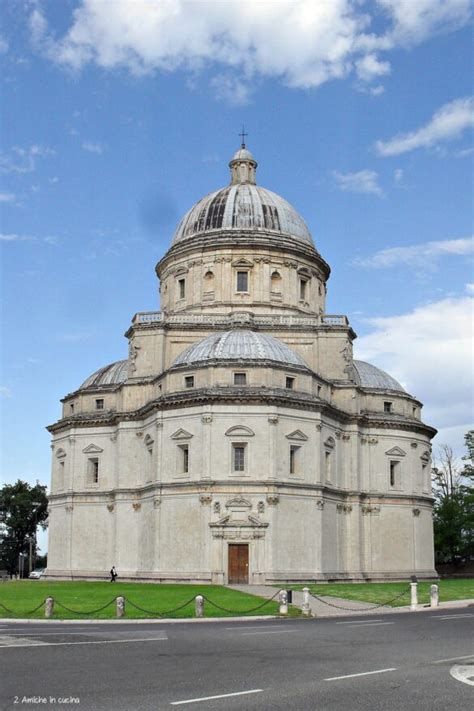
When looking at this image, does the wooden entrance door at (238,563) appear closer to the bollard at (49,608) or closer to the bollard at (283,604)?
the bollard at (283,604)

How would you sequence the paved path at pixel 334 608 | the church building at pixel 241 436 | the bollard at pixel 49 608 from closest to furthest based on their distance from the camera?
the bollard at pixel 49 608 → the paved path at pixel 334 608 → the church building at pixel 241 436

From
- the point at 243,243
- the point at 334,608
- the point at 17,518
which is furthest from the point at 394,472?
the point at 17,518

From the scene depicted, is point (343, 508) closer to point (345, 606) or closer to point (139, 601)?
point (345, 606)

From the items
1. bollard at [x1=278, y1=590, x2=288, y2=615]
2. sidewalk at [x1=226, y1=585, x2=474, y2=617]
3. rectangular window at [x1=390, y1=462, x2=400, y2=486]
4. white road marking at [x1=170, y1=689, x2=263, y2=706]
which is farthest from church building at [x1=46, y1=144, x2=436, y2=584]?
white road marking at [x1=170, y1=689, x2=263, y2=706]

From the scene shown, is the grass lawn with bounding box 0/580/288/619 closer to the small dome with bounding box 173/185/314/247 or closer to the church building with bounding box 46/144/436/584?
the church building with bounding box 46/144/436/584

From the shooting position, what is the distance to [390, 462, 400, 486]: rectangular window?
70.4 m

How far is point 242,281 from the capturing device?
71.5 metres

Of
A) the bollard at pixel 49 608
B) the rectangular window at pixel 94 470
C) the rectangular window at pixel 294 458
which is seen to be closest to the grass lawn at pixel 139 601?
the bollard at pixel 49 608

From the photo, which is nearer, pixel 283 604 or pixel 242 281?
pixel 283 604

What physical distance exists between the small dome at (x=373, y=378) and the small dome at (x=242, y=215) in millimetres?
11689

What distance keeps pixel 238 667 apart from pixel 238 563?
38886 mm

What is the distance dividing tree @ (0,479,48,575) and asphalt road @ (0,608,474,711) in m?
79.2

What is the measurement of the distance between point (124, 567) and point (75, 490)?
9.01m

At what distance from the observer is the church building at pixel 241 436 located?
5809 cm
